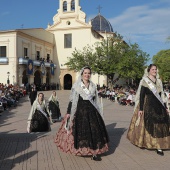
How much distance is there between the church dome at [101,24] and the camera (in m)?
51.2

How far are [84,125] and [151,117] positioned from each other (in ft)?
4.70

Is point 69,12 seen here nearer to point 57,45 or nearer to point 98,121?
point 57,45

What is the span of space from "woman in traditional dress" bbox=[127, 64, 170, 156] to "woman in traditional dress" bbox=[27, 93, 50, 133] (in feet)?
11.3

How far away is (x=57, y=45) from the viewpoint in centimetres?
4300

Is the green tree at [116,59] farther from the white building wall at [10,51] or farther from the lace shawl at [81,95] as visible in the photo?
the lace shawl at [81,95]

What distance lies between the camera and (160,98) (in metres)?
5.68

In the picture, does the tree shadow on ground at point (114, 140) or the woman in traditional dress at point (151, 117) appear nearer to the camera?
the woman in traditional dress at point (151, 117)

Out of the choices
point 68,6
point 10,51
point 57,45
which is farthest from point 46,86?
point 68,6

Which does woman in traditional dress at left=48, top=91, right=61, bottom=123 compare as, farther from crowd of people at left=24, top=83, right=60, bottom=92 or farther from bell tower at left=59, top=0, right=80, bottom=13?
bell tower at left=59, top=0, right=80, bottom=13

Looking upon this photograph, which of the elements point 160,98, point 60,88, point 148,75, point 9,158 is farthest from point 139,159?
point 60,88

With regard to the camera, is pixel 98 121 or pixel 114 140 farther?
pixel 114 140

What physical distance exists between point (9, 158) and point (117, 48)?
27698mm

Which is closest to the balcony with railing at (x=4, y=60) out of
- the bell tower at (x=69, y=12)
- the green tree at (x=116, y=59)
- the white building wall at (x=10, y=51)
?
the white building wall at (x=10, y=51)

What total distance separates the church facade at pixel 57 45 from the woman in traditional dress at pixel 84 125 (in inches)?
1158
